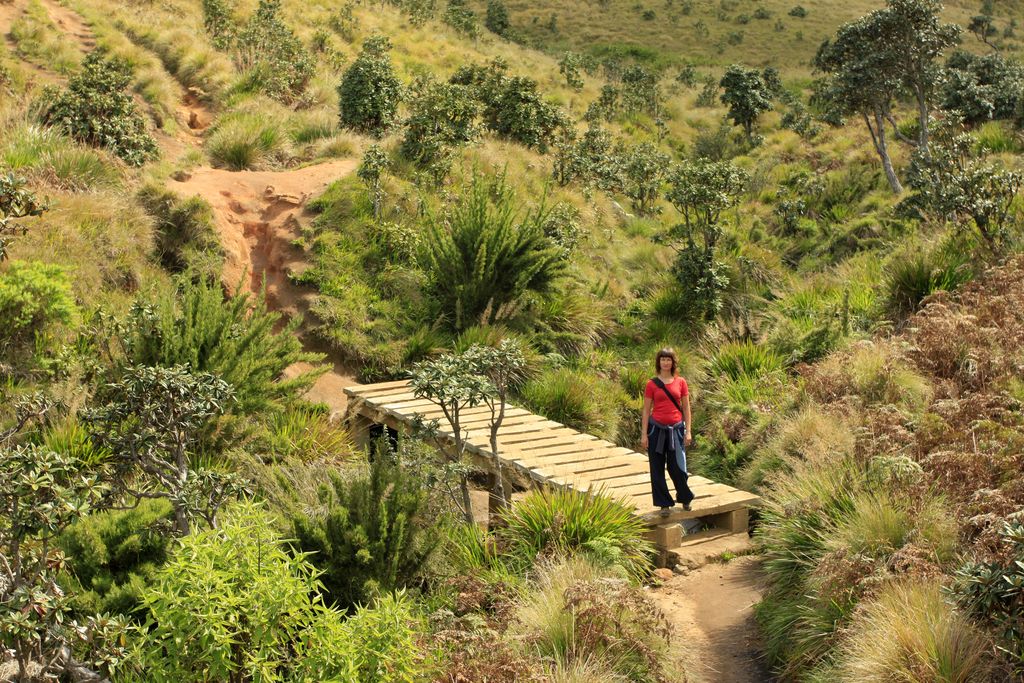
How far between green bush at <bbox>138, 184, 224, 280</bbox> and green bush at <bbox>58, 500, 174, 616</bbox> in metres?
5.98

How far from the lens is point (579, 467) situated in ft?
27.9

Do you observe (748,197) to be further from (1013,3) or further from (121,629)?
(1013,3)

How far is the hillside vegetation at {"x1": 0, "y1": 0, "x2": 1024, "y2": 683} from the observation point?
16.4 ft

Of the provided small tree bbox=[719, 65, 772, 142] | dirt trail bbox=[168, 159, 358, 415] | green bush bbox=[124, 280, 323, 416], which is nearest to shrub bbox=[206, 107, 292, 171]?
dirt trail bbox=[168, 159, 358, 415]

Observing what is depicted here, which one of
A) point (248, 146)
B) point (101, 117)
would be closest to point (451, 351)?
point (248, 146)

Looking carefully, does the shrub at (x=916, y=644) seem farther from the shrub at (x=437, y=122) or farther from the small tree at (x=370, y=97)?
the small tree at (x=370, y=97)

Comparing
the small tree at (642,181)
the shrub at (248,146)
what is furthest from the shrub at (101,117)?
the small tree at (642,181)

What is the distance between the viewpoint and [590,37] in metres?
52.6

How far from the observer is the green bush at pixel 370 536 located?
6293 millimetres

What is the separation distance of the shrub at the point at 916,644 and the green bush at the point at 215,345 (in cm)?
552

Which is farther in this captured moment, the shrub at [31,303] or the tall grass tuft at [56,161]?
the tall grass tuft at [56,161]

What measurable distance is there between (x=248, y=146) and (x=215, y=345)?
7506 mm

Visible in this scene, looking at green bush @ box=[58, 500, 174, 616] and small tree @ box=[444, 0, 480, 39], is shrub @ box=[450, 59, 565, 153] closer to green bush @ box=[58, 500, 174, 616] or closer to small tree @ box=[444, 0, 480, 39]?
green bush @ box=[58, 500, 174, 616]

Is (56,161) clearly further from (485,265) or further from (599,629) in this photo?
(599,629)
